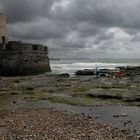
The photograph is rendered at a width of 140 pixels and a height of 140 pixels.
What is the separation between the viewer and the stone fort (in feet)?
120

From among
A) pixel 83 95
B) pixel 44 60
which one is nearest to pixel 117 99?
pixel 83 95

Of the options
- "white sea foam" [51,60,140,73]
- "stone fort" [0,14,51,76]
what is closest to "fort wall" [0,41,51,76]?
"stone fort" [0,14,51,76]

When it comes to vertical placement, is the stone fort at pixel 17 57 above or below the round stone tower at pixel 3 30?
below

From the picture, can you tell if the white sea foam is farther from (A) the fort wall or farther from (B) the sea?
(A) the fort wall

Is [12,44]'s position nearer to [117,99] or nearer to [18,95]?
[18,95]

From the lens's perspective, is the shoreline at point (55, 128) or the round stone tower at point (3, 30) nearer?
the shoreline at point (55, 128)

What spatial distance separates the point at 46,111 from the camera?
48.9ft

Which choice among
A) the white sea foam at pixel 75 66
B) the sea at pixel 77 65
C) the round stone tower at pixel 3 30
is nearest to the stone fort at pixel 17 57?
the round stone tower at pixel 3 30

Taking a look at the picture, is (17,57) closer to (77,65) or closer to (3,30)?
(3,30)

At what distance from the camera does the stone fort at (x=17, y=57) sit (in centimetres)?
3650

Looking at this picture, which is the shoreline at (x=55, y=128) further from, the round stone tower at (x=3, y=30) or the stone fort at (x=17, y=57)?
the round stone tower at (x=3, y=30)

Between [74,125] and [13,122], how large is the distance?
242 cm

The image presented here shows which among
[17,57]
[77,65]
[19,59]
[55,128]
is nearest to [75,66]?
[77,65]

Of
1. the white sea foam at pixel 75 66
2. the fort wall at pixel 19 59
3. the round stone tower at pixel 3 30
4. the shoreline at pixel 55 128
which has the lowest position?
the shoreline at pixel 55 128
